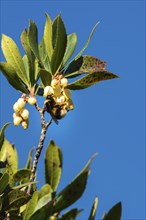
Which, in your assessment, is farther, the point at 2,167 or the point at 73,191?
the point at 2,167

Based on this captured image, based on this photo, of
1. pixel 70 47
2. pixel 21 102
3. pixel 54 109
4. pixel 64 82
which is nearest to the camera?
pixel 54 109

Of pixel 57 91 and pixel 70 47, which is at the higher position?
pixel 70 47

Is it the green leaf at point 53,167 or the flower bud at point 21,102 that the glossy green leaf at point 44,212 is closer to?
the green leaf at point 53,167

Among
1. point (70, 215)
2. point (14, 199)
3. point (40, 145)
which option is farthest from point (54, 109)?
point (70, 215)

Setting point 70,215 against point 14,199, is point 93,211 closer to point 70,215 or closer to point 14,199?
point 70,215

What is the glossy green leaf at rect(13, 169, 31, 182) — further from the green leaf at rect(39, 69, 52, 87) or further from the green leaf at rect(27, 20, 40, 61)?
the green leaf at rect(27, 20, 40, 61)

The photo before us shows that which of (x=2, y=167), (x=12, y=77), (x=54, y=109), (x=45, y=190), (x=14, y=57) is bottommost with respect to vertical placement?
(x=45, y=190)

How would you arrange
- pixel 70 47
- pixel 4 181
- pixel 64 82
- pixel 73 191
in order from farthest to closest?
pixel 70 47 < pixel 64 82 < pixel 4 181 < pixel 73 191
